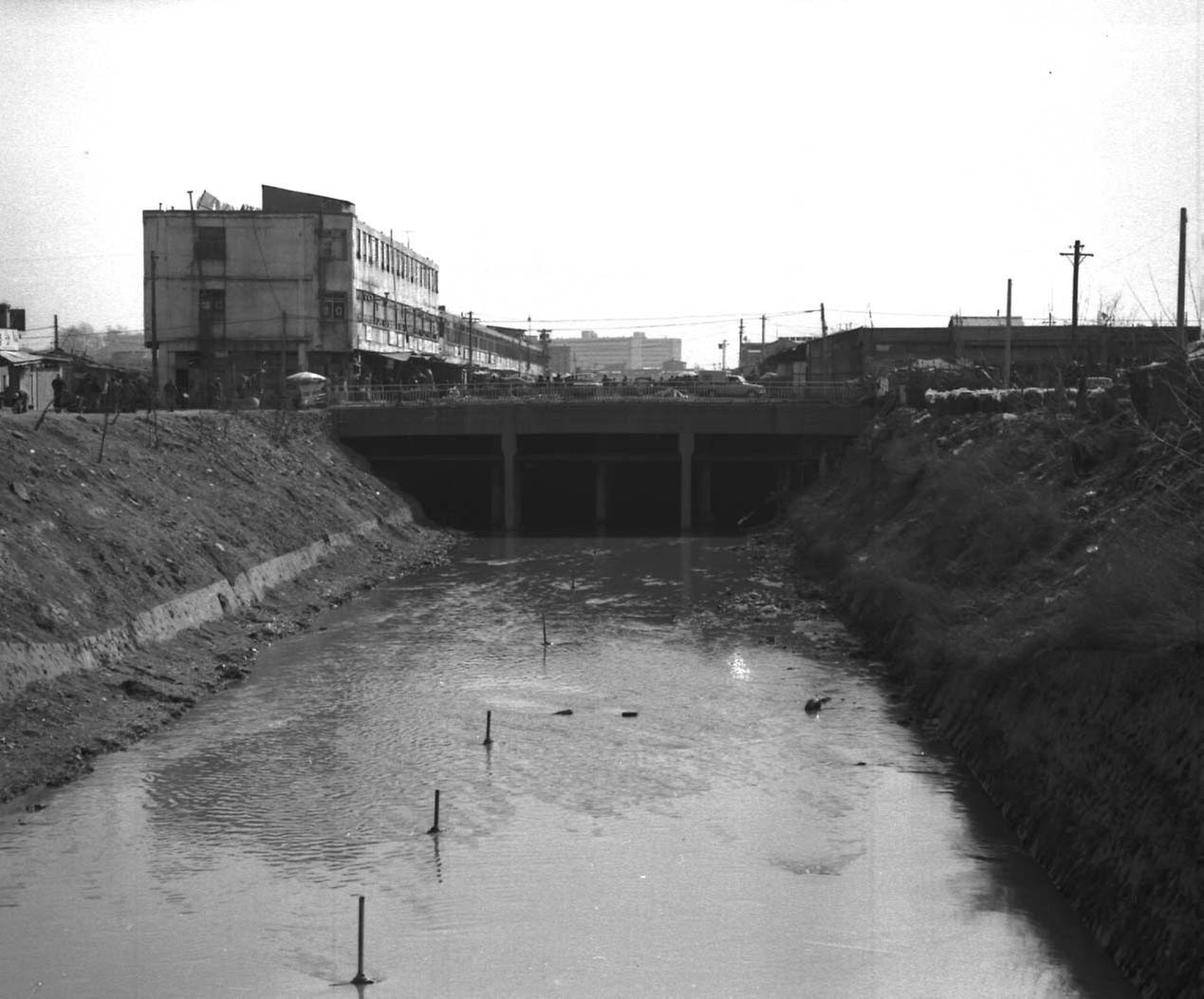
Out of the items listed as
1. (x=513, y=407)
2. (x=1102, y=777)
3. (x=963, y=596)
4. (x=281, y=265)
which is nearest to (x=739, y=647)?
(x=963, y=596)

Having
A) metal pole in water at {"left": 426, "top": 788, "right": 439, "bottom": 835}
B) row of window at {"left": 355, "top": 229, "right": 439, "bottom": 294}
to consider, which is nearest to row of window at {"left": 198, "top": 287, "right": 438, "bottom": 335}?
row of window at {"left": 355, "top": 229, "right": 439, "bottom": 294}

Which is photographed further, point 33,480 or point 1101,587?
point 33,480

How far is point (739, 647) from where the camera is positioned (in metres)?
40.2

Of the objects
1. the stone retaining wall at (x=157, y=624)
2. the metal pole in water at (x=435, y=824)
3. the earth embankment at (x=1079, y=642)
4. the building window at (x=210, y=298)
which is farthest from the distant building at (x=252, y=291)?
the metal pole in water at (x=435, y=824)

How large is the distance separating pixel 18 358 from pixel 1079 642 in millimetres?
44534

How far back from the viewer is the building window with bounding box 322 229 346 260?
89375 mm

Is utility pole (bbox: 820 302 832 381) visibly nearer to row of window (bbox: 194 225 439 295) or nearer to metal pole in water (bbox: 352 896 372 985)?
row of window (bbox: 194 225 439 295)

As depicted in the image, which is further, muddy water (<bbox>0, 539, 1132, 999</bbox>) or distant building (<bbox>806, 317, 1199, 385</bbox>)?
distant building (<bbox>806, 317, 1199, 385</bbox>)

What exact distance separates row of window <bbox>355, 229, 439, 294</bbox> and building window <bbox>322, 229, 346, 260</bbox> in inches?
62.1

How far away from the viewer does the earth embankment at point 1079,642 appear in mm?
18516

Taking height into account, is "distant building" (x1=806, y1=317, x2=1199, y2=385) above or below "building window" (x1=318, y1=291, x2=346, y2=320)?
below

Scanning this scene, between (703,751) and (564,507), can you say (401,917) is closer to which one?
(703,751)

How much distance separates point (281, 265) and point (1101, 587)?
72442 mm

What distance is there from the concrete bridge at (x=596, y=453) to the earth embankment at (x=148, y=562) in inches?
401
